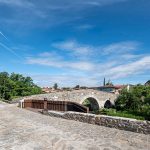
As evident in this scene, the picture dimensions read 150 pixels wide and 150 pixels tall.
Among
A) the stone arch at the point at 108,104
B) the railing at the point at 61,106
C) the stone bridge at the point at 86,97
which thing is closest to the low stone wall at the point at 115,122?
the railing at the point at 61,106

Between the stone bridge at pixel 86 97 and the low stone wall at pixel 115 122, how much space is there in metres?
12.9

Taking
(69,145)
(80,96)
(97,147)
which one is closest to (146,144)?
(97,147)

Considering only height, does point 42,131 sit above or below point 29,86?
below

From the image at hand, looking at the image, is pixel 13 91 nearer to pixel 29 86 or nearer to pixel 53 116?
pixel 29 86

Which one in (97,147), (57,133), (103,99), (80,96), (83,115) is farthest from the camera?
(103,99)

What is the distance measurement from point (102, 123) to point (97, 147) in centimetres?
338

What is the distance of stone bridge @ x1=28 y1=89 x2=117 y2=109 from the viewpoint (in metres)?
26.5

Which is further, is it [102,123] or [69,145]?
[102,123]

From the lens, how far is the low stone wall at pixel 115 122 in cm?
884

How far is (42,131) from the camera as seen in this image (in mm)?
9461

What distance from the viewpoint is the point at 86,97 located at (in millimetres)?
32875

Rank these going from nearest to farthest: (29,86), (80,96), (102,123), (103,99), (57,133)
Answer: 1. (57,133)
2. (102,123)
3. (80,96)
4. (103,99)
5. (29,86)

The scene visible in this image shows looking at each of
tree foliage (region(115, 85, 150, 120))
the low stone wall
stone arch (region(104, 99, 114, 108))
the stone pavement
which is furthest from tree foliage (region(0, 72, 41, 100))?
the stone pavement

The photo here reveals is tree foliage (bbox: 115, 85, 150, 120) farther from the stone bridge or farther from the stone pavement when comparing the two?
the stone pavement
